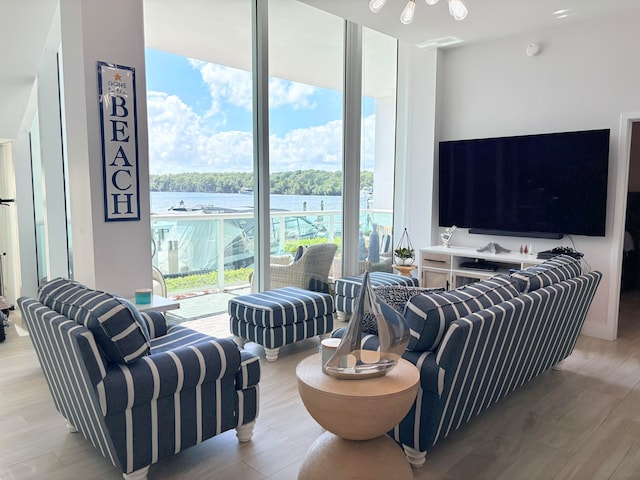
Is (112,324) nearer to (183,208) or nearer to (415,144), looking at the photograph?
(183,208)

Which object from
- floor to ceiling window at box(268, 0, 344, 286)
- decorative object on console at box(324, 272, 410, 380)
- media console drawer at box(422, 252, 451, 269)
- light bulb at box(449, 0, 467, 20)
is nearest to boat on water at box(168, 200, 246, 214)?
floor to ceiling window at box(268, 0, 344, 286)

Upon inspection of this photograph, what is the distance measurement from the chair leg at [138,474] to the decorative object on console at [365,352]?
918 mm

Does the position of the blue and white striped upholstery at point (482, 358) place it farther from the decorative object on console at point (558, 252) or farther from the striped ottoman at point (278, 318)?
the striped ottoman at point (278, 318)

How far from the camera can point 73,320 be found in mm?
1979

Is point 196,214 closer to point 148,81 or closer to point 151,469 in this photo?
point 148,81

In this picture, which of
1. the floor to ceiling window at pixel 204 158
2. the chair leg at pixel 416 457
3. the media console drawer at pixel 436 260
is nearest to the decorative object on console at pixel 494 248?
the media console drawer at pixel 436 260

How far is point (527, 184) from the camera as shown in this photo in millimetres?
4562

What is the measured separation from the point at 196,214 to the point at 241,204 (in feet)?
1.39

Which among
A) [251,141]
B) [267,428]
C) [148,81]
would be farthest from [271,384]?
[148,81]

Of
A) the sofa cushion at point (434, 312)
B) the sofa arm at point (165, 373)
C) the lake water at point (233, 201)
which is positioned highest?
the lake water at point (233, 201)

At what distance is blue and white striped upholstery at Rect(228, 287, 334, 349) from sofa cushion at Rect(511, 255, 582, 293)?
1.57m

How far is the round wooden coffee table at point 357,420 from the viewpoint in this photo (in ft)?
5.62

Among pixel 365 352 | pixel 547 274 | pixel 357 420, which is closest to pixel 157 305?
pixel 365 352

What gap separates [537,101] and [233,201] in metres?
3.10
